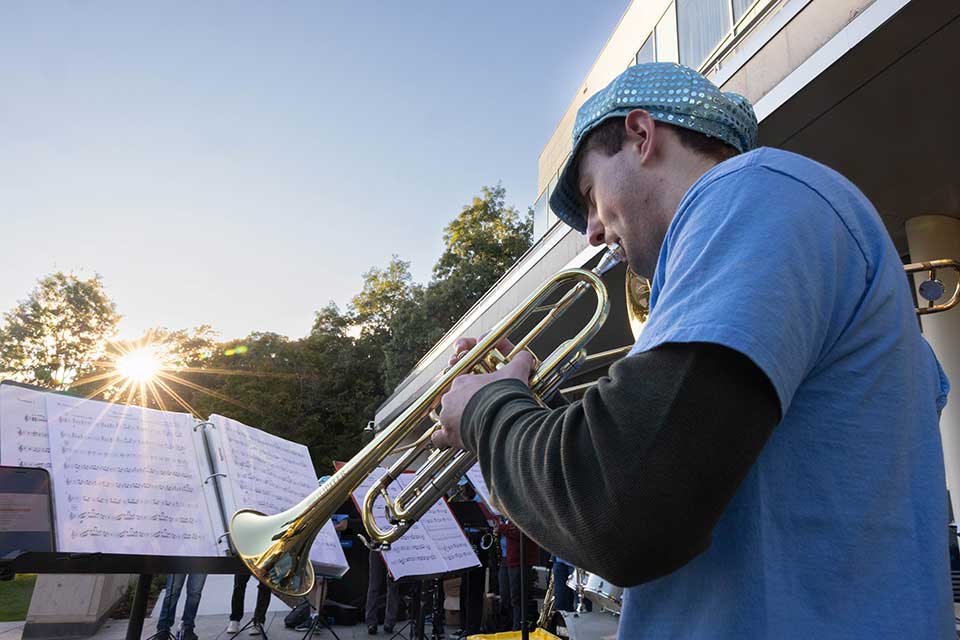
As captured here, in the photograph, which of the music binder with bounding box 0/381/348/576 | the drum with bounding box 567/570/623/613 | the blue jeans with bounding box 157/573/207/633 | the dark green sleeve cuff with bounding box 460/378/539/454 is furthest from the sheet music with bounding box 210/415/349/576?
the blue jeans with bounding box 157/573/207/633

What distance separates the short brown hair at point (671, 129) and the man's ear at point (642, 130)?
0.02 meters

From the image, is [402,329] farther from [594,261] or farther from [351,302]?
[594,261]

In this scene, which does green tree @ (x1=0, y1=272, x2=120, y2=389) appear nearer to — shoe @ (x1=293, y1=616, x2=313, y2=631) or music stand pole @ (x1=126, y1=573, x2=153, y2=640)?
shoe @ (x1=293, y1=616, x2=313, y2=631)

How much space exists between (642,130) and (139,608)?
6.17 feet

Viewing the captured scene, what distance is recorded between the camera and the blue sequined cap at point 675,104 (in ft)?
3.71

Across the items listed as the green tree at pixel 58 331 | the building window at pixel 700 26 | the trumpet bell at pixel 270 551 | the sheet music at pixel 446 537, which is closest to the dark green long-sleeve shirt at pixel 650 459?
the trumpet bell at pixel 270 551

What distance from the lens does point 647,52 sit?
1145 cm

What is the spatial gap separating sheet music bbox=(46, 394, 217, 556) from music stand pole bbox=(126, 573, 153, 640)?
0.56 ft

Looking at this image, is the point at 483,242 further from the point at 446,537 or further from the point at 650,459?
the point at 650,459

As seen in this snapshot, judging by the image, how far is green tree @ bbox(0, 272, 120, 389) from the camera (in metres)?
29.3

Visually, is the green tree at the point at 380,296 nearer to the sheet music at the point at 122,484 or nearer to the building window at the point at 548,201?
the building window at the point at 548,201

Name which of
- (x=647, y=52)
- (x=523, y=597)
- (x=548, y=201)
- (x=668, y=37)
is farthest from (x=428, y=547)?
(x=647, y=52)

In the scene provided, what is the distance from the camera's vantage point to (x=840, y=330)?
2.71 ft

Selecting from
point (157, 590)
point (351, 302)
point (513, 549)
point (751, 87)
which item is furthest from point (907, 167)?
point (351, 302)
